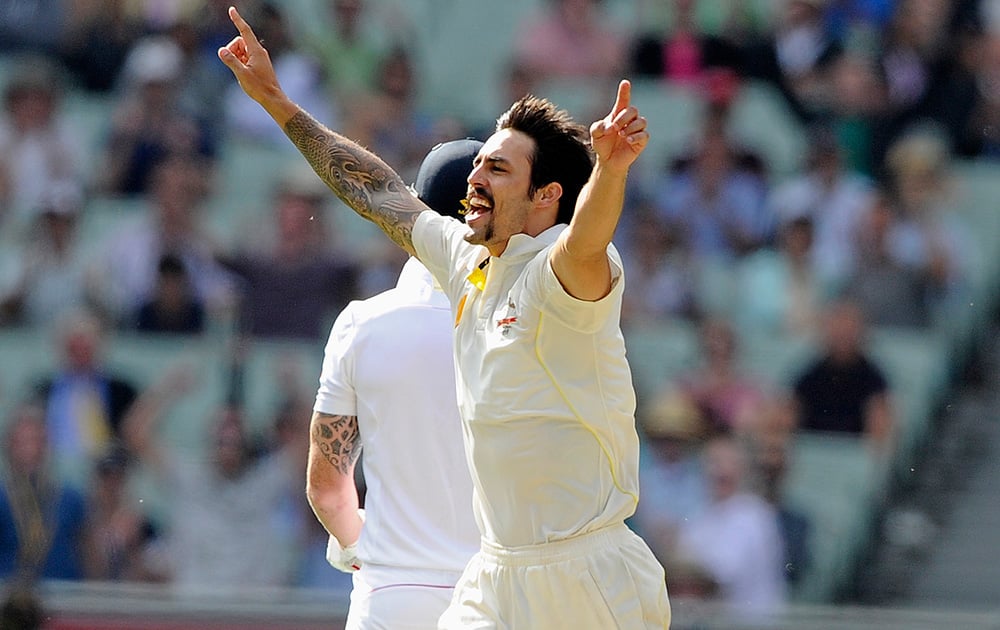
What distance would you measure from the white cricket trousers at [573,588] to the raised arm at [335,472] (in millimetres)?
883

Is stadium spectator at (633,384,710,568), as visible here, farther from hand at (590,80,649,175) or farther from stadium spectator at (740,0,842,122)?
hand at (590,80,649,175)

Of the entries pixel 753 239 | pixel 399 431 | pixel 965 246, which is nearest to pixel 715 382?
pixel 753 239

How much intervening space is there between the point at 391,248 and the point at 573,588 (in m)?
6.91

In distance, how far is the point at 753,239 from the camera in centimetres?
1216

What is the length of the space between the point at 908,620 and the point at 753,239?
11.7 ft

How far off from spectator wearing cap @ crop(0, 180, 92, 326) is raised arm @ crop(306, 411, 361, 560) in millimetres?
6374

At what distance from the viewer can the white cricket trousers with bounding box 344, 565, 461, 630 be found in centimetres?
545

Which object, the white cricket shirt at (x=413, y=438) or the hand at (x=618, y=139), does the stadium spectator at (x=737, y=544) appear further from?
the hand at (x=618, y=139)

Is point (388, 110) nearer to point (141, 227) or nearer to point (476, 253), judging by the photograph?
point (141, 227)

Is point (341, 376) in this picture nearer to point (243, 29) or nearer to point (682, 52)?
point (243, 29)

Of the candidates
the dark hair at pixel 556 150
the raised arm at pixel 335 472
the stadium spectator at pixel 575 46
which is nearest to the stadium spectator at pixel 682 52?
the stadium spectator at pixel 575 46

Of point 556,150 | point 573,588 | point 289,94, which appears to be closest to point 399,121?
point 289,94

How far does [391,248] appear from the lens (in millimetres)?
11602

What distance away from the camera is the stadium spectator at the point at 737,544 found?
10.3 metres
